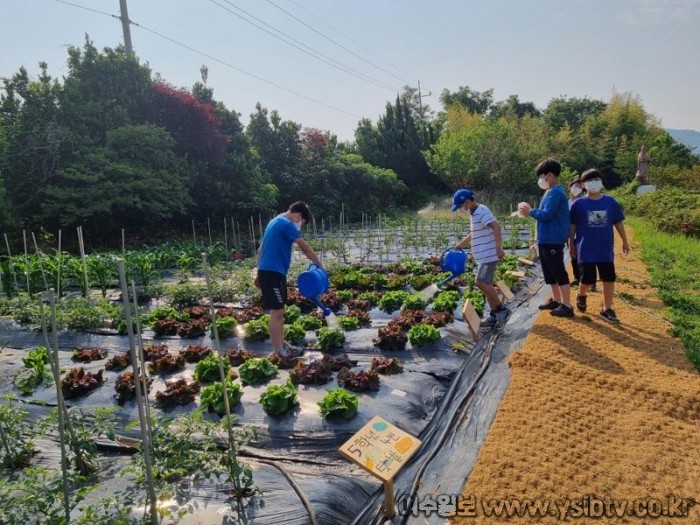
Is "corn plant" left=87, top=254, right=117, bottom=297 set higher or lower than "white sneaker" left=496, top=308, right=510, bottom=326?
higher

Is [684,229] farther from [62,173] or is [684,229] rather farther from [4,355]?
[62,173]

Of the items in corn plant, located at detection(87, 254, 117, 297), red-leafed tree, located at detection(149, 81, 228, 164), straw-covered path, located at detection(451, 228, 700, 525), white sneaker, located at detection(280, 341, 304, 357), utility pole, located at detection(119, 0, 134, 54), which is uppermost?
utility pole, located at detection(119, 0, 134, 54)

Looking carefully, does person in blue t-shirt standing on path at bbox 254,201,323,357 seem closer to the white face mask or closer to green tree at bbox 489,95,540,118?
the white face mask

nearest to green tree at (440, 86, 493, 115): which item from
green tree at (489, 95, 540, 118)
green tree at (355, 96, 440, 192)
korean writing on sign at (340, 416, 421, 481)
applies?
green tree at (489, 95, 540, 118)

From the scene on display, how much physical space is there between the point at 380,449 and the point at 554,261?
3.46 metres

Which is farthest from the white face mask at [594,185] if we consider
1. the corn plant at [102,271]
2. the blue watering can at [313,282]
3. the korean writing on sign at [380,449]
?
the corn plant at [102,271]

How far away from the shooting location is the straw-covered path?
7.95 feet

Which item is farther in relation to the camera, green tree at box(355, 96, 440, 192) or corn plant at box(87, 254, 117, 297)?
green tree at box(355, 96, 440, 192)

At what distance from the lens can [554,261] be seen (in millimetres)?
5043

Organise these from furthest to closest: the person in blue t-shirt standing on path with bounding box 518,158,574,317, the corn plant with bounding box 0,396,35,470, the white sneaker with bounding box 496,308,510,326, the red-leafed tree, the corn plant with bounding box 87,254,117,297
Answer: the red-leafed tree < the corn plant with bounding box 87,254,117,297 < the white sneaker with bounding box 496,308,510,326 < the person in blue t-shirt standing on path with bounding box 518,158,574,317 < the corn plant with bounding box 0,396,35,470

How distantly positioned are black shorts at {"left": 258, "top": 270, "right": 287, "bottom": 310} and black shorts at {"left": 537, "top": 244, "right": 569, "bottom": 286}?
115 inches

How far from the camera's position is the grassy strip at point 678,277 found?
475 centimetres

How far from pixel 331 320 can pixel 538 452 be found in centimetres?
347

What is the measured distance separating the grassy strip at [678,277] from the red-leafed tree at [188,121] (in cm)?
1229
